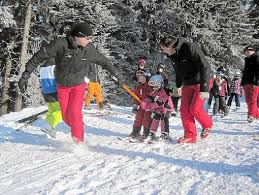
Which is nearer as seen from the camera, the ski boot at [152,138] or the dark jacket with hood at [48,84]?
the ski boot at [152,138]

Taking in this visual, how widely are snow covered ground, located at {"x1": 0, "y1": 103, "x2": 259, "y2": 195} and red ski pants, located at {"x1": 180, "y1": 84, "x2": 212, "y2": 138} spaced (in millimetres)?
278

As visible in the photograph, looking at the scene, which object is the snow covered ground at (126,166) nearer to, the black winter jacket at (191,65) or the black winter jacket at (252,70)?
the black winter jacket at (191,65)

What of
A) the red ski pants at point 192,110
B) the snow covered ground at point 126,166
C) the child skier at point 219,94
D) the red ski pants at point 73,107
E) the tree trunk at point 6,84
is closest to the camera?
the snow covered ground at point 126,166

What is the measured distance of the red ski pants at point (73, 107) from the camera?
6973 millimetres

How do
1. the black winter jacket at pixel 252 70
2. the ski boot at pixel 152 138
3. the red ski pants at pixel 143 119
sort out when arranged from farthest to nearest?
1. the black winter jacket at pixel 252 70
2. the red ski pants at pixel 143 119
3. the ski boot at pixel 152 138

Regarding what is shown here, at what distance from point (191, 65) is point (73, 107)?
6.38 ft

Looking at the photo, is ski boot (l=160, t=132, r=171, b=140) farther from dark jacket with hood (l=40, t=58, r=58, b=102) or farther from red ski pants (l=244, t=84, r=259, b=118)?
red ski pants (l=244, t=84, r=259, b=118)

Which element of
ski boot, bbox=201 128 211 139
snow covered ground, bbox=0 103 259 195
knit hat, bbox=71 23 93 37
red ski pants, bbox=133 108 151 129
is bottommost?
snow covered ground, bbox=0 103 259 195

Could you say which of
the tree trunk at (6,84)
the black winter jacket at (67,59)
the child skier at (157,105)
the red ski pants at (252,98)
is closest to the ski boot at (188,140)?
the child skier at (157,105)

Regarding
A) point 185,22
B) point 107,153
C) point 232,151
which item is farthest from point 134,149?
point 185,22

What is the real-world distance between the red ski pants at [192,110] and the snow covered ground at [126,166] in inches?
10.9

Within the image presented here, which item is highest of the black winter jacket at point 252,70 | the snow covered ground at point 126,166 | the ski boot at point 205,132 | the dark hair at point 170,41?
the dark hair at point 170,41

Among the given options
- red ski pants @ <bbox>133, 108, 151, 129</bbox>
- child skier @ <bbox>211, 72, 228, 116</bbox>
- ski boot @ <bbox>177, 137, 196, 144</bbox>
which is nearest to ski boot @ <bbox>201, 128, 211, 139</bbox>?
ski boot @ <bbox>177, 137, 196, 144</bbox>

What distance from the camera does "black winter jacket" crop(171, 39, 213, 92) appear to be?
6.85m
